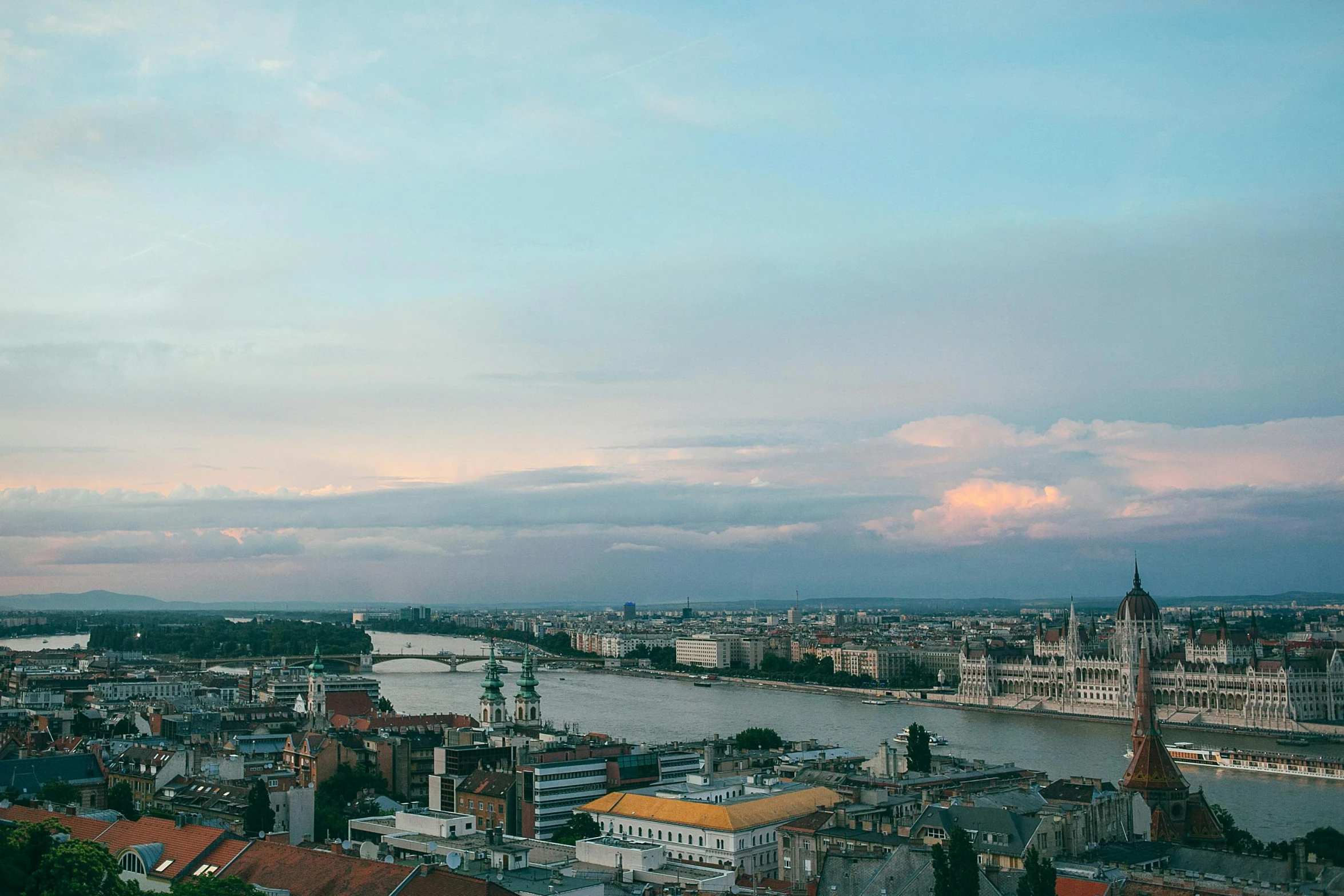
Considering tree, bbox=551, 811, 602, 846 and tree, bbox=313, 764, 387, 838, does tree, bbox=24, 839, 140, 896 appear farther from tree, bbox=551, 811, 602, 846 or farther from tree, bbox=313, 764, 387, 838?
tree, bbox=313, 764, 387, 838

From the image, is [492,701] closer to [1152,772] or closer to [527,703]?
[527,703]

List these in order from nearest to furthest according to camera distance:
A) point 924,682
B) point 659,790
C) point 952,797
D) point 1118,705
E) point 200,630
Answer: point 952,797
point 659,790
point 1118,705
point 924,682
point 200,630

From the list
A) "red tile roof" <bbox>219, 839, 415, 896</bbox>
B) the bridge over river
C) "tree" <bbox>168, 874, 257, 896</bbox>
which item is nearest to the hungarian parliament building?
the bridge over river

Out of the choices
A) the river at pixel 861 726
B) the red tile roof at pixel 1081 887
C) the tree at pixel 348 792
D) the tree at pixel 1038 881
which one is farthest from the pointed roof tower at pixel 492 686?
the tree at pixel 1038 881

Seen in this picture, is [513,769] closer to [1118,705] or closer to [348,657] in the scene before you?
[1118,705]

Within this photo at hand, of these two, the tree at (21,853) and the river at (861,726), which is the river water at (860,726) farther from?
the tree at (21,853)

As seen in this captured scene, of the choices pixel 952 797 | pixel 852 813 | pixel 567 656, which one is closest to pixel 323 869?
pixel 852 813

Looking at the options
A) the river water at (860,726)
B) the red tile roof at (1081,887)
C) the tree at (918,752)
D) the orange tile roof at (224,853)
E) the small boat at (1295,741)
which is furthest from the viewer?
the small boat at (1295,741)
